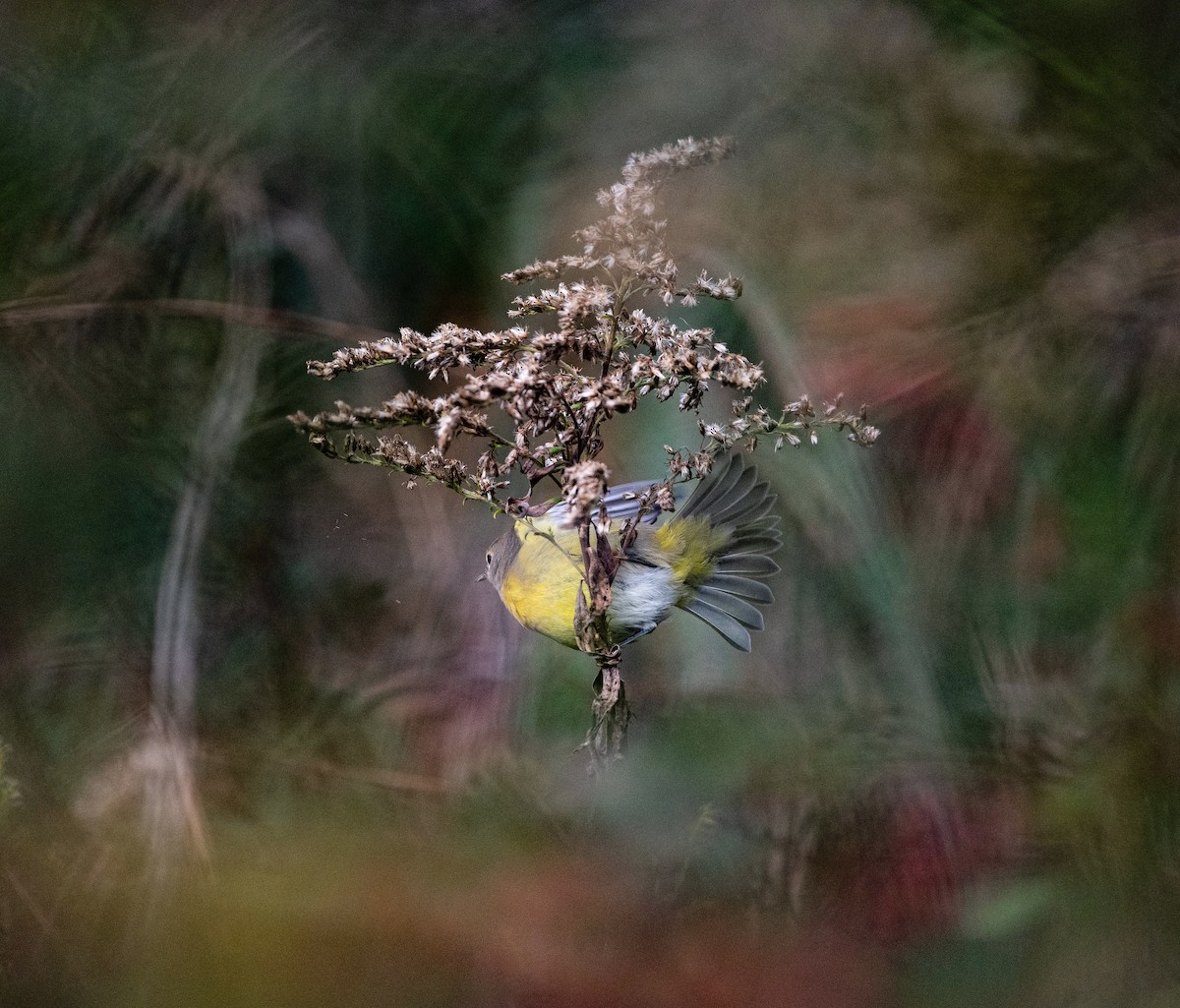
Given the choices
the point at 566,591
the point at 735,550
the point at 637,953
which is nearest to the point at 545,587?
the point at 566,591

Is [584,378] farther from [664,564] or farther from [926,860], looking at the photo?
[926,860]

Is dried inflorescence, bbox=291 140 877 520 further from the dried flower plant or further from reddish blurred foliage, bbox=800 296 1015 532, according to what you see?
reddish blurred foliage, bbox=800 296 1015 532

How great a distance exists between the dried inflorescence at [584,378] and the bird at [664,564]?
0.17 ft

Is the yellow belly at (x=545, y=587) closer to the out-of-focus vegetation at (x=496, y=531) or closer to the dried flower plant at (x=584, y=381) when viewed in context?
the dried flower plant at (x=584, y=381)

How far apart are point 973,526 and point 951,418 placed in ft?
0.29

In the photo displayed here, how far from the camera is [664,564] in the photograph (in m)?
0.65

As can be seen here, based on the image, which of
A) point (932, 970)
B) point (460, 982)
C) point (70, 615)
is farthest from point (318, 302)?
point (932, 970)

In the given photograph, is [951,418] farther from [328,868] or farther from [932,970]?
[328,868]

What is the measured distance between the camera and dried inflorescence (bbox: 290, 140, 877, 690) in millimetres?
497

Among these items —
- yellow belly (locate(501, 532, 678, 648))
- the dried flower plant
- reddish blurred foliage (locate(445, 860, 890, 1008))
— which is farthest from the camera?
reddish blurred foliage (locate(445, 860, 890, 1008))

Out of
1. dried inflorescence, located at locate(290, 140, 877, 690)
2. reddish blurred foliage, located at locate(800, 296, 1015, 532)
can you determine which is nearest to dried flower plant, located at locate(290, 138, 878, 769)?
dried inflorescence, located at locate(290, 140, 877, 690)

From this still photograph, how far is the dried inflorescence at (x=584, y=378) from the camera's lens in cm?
50

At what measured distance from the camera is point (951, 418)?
811 millimetres

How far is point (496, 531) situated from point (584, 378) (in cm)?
34
